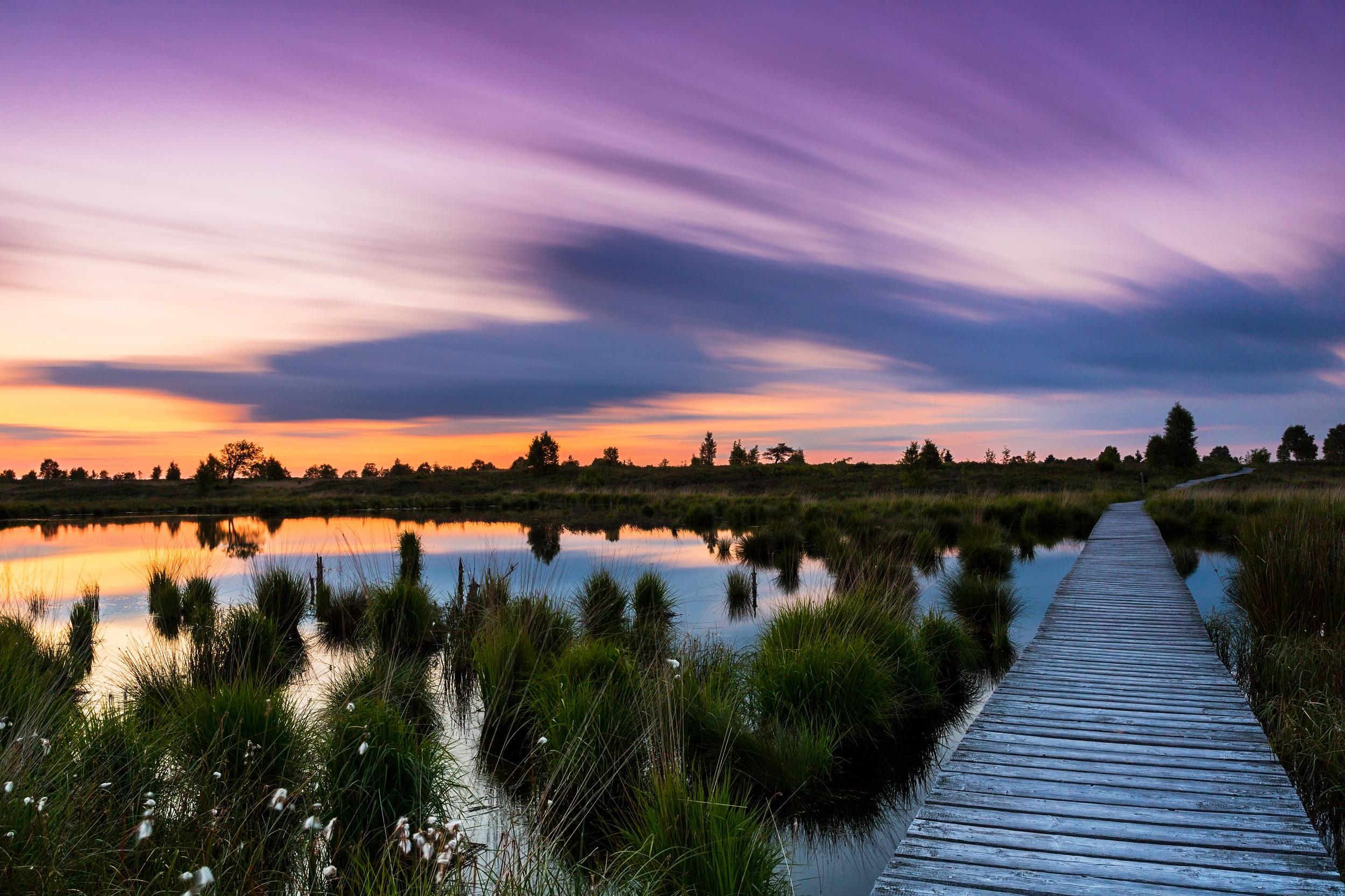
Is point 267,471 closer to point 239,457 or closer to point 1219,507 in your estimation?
point 239,457

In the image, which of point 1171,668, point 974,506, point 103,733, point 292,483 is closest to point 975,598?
point 1171,668

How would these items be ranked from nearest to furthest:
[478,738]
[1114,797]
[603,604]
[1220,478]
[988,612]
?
[1114,797] < [478,738] < [603,604] < [988,612] < [1220,478]

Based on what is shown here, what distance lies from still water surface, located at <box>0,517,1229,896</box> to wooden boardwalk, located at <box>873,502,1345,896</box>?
111cm

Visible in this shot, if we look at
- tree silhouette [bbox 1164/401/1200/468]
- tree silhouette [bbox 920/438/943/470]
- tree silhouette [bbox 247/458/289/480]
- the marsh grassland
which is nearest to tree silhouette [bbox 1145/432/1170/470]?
tree silhouette [bbox 1164/401/1200/468]

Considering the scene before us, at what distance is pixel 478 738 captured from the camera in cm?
820

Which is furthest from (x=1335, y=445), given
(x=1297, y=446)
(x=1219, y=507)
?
(x=1219, y=507)

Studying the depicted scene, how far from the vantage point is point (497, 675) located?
8492 mm

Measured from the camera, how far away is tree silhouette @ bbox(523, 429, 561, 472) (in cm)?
7512

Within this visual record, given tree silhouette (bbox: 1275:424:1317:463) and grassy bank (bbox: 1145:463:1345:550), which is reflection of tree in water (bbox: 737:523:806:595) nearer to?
grassy bank (bbox: 1145:463:1345:550)

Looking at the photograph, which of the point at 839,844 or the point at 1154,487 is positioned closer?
the point at 839,844

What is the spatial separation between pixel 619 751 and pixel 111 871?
3.33m

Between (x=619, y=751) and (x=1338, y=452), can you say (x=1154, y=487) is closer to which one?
(x=619, y=751)

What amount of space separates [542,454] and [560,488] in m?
14.0

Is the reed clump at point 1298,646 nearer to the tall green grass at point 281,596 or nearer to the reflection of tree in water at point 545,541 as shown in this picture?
the tall green grass at point 281,596
